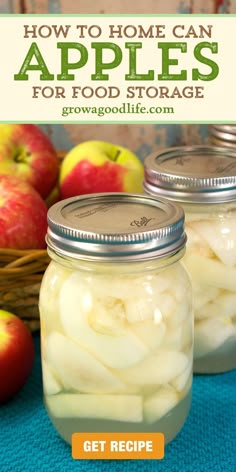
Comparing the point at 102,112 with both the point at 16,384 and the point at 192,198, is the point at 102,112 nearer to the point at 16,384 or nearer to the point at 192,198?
the point at 192,198

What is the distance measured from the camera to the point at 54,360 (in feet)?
2.06

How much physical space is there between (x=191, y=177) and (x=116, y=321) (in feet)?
0.60

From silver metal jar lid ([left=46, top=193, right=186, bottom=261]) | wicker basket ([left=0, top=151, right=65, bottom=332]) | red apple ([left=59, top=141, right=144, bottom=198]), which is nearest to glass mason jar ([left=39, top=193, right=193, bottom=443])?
silver metal jar lid ([left=46, top=193, right=186, bottom=261])

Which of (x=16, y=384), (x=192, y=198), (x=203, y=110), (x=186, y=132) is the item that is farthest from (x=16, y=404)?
(x=186, y=132)

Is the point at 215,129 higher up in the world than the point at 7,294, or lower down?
higher up

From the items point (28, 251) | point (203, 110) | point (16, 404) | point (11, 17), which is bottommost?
point (16, 404)

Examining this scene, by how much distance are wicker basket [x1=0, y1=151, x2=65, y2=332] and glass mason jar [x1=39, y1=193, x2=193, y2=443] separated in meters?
0.12

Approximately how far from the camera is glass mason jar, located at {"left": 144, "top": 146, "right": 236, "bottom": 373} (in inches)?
27.6

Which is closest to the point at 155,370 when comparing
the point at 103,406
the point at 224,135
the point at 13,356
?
the point at 103,406

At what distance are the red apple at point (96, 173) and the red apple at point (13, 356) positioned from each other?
0.24 metres

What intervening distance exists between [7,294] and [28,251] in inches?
2.2

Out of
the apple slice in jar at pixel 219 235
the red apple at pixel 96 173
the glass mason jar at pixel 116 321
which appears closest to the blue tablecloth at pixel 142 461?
the glass mason jar at pixel 116 321

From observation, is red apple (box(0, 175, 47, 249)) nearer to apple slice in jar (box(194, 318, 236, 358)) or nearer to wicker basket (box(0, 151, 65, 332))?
wicker basket (box(0, 151, 65, 332))

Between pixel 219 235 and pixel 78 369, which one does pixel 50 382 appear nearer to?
pixel 78 369
